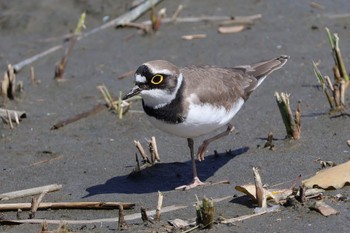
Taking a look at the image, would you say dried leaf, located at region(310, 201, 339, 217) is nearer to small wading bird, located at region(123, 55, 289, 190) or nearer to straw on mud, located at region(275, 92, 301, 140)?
small wading bird, located at region(123, 55, 289, 190)

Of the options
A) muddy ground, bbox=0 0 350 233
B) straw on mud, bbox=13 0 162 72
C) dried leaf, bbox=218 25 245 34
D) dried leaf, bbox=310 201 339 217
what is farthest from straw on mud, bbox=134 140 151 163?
straw on mud, bbox=13 0 162 72

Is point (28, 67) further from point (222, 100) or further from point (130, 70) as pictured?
point (222, 100)

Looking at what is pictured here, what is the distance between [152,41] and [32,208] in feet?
15.5

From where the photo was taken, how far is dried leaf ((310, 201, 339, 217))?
232 inches

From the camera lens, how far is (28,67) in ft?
35.3

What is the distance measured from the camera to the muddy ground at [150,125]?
6893mm

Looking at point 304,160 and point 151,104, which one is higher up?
point 151,104

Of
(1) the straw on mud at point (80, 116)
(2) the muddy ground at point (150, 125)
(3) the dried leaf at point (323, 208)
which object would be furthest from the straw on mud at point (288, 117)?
(1) the straw on mud at point (80, 116)

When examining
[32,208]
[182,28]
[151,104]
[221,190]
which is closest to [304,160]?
[221,190]

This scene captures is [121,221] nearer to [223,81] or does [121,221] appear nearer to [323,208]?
[323,208]

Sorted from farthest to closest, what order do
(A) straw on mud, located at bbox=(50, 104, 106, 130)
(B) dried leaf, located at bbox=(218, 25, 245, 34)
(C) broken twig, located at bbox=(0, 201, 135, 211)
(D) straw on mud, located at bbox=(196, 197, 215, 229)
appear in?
(B) dried leaf, located at bbox=(218, 25, 245, 34)
(A) straw on mud, located at bbox=(50, 104, 106, 130)
(C) broken twig, located at bbox=(0, 201, 135, 211)
(D) straw on mud, located at bbox=(196, 197, 215, 229)

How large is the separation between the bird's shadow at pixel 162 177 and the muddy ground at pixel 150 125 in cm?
1

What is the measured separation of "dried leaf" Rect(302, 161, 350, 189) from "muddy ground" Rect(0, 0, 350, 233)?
0.30 feet

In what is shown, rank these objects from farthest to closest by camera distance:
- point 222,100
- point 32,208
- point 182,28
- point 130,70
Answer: point 182,28 → point 130,70 → point 222,100 → point 32,208
